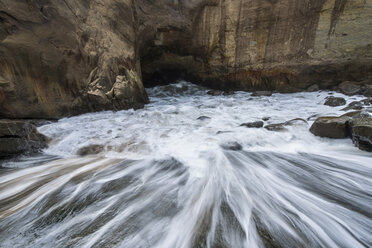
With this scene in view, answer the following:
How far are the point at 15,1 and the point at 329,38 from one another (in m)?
8.92

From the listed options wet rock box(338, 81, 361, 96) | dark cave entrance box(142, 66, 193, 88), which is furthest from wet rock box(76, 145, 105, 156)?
dark cave entrance box(142, 66, 193, 88)

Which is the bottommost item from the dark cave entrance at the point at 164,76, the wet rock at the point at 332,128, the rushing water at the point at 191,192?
the rushing water at the point at 191,192

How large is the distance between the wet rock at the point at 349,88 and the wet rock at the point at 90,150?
7358 millimetres

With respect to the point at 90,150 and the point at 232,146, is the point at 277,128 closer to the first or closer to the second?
the point at 232,146

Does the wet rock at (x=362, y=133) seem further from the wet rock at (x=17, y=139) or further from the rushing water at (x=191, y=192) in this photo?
the wet rock at (x=17, y=139)

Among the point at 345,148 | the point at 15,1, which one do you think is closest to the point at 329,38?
the point at 345,148

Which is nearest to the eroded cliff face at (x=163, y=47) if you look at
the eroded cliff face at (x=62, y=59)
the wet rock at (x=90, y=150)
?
the eroded cliff face at (x=62, y=59)

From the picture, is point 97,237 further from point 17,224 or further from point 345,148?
point 345,148

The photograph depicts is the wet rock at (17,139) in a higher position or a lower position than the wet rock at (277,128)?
higher

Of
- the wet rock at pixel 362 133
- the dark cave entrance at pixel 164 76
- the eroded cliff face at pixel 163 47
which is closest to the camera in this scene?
the wet rock at pixel 362 133

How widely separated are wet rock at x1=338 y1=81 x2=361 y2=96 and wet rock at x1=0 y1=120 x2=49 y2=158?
825 centimetres

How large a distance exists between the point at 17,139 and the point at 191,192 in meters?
2.53

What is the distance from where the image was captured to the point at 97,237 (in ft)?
3.73

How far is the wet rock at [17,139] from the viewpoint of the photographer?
7.45 ft
